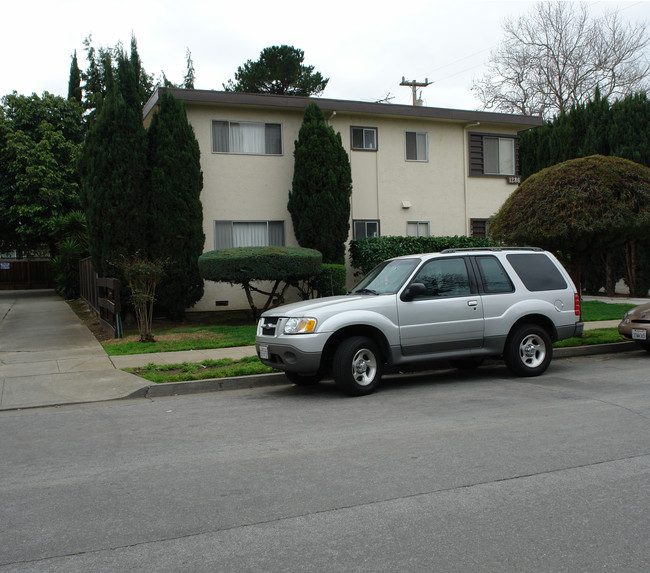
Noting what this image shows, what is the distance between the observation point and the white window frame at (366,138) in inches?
786

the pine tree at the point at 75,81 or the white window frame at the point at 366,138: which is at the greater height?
the pine tree at the point at 75,81

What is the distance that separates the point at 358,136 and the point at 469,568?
58.1 ft

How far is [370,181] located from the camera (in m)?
20.2

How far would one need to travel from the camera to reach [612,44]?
119 ft

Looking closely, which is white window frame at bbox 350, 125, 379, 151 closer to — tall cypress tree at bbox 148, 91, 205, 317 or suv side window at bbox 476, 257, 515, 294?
tall cypress tree at bbox 148, 91, 205, 317

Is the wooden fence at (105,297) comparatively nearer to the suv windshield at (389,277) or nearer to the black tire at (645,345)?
the suv windshield at (389,277)

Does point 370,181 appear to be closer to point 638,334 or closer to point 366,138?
point 366,138

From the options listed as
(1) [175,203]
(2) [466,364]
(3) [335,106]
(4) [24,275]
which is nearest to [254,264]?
(1) [175,203]

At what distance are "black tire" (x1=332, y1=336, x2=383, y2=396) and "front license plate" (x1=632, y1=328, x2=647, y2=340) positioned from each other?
200 inches

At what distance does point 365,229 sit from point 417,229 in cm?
188

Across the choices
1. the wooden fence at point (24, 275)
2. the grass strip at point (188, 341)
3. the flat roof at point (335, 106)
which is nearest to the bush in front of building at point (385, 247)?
the flat roof at point (335, 106)

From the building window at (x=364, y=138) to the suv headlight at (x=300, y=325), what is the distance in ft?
41.0

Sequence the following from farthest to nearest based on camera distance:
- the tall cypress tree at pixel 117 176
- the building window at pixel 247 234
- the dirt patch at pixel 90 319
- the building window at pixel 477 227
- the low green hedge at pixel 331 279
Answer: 1. the building window at pixel 477 227
2. the building window at pixel 247 234
3. the low green hedge at pixel 331 279
4. the tall cypress tree at pixel 117 176
5. the dirt patch at pixel 90 319

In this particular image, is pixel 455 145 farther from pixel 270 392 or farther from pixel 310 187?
pixel 270 392
